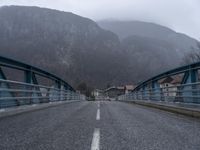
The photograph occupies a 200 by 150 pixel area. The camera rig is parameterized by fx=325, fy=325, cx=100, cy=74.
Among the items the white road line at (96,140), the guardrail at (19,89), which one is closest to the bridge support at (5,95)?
the guardrail at (19,89)

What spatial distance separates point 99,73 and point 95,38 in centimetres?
4285

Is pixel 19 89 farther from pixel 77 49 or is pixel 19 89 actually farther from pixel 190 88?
pixel 77 49

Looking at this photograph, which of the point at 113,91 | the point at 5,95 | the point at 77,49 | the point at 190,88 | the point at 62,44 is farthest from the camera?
the point at 62,44

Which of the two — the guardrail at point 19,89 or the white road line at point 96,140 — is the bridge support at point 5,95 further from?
the white road line at point 96,140

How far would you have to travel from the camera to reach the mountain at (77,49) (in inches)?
4560

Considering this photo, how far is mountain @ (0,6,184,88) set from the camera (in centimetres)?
11581

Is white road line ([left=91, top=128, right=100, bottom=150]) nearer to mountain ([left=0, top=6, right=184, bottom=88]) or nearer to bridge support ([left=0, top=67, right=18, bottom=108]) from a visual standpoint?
bridge support ([left=0, top=67, right=18, bottom=108])

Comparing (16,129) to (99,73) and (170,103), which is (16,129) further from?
(99,73)

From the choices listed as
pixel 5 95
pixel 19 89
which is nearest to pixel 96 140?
pixel 5 95

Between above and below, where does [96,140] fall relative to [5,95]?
below

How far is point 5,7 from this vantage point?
159m

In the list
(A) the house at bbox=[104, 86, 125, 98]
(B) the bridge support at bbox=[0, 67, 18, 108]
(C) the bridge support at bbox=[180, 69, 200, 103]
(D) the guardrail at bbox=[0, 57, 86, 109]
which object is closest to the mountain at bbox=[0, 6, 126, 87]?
(A) the house at bbox=[104, 86, 125, 98]

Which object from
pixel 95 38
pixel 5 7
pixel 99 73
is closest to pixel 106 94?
pixel 99 73

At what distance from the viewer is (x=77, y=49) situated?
146000 mm
